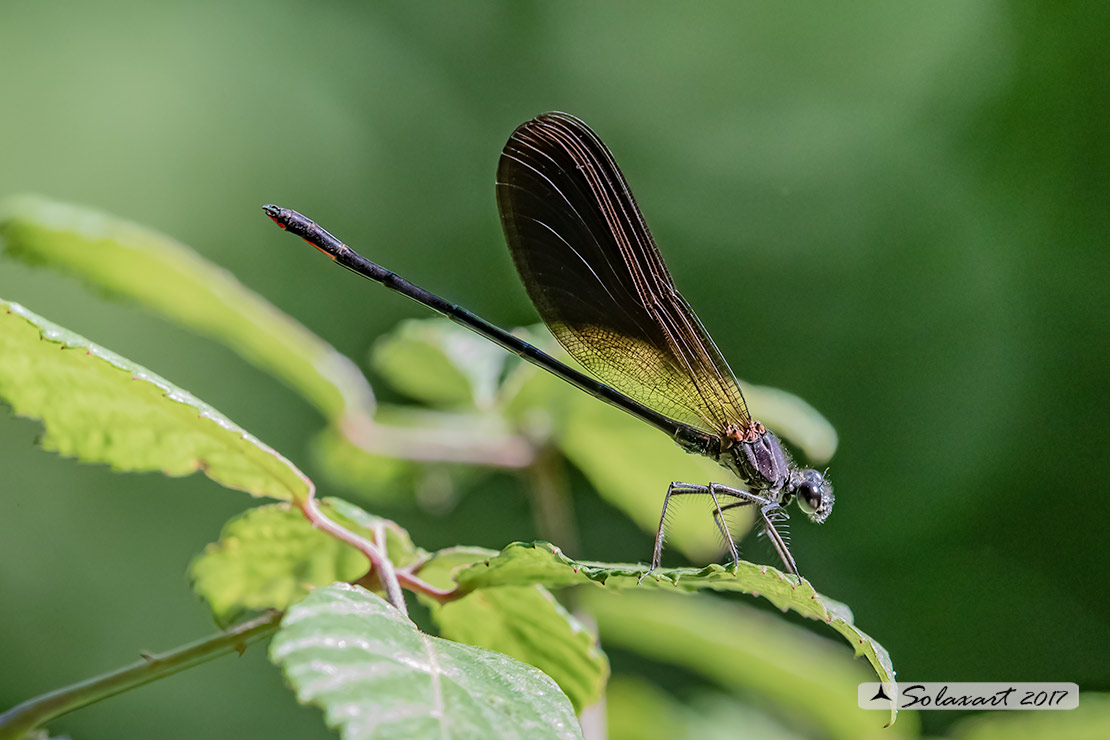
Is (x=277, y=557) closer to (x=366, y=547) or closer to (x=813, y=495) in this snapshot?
(x=366, y=547)

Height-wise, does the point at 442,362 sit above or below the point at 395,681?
above

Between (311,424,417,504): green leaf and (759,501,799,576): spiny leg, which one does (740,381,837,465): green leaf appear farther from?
(311,424,417,504): green leaf

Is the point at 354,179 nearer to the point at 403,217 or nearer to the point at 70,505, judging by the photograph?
the point at 403,217

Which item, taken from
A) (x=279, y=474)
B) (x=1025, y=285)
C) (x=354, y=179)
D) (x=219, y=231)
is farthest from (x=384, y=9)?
(x=279, y=474)

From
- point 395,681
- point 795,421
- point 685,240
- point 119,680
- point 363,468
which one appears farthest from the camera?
point 685,240

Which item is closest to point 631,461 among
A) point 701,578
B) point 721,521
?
point 721,521

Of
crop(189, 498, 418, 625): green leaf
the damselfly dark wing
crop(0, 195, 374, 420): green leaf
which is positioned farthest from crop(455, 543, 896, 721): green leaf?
the damselfly dark wing

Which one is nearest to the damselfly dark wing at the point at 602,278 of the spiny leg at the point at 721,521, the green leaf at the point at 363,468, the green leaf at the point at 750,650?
the spiny leg at the point at 721,521
